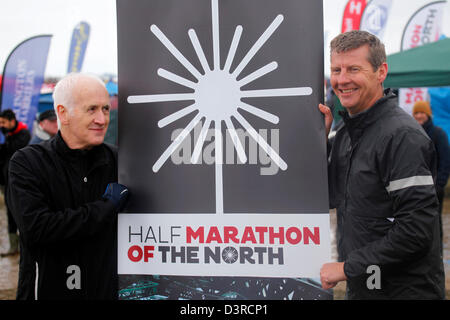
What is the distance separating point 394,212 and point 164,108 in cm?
89

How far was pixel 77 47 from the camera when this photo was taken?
1156cm

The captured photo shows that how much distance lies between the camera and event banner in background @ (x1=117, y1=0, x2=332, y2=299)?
60.5 inches

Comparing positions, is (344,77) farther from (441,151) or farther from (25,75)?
(25,75)

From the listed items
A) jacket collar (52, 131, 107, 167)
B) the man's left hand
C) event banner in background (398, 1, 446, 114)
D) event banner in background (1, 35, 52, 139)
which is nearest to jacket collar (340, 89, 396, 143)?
the man's left hand

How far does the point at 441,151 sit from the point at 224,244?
4.22m

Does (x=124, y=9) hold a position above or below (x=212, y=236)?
above

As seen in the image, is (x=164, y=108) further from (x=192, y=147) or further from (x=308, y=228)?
(x=308, y=228)

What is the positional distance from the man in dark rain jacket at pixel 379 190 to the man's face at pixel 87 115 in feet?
2.70

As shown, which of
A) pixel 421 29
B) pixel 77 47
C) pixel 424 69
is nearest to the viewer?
pixel 424 69

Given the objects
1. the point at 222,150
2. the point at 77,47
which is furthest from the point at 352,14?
the point at 77,47

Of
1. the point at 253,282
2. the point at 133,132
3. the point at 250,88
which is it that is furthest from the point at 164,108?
the point at 253,282

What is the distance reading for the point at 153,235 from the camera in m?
1.66

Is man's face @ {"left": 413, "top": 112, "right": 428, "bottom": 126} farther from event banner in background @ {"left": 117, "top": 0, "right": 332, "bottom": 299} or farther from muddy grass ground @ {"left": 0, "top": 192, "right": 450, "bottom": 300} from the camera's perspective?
event banner in background @ {"left": 117, "top": 0, "right": 332, "bottom": 299}
